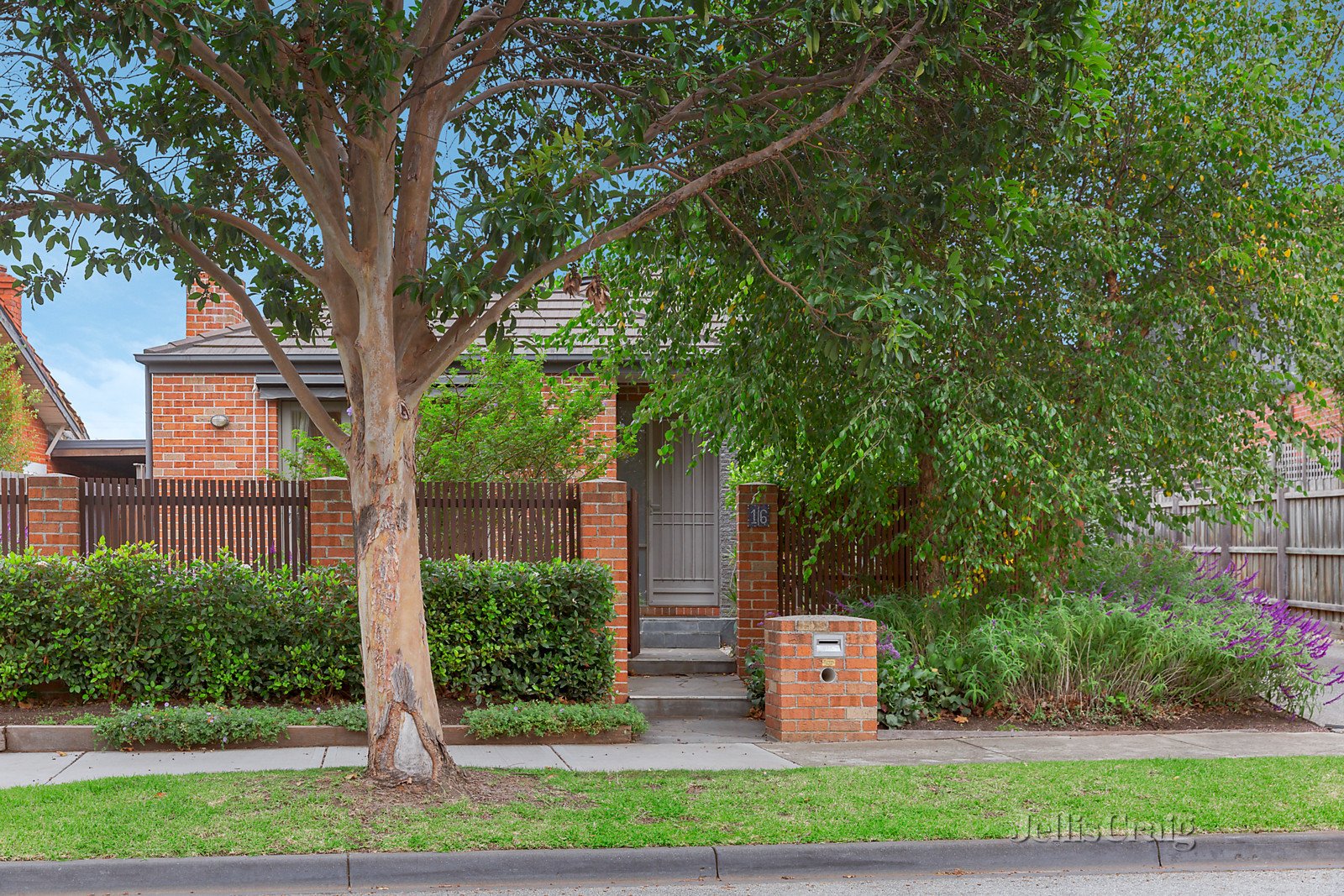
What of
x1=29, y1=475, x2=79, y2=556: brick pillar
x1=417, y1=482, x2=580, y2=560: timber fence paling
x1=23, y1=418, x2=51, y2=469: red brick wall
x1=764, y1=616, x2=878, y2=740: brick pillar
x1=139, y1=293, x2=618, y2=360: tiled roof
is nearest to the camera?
x1=764, y1=616, x2=878, y2=740: brick pillar

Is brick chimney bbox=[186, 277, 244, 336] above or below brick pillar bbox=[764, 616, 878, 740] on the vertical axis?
above

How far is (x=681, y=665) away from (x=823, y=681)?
2.92m

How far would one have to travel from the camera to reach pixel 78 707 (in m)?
9.45

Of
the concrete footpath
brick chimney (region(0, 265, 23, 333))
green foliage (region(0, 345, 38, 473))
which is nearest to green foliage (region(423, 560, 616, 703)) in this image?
the concrete footpath

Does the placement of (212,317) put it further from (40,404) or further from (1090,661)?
(40,404)

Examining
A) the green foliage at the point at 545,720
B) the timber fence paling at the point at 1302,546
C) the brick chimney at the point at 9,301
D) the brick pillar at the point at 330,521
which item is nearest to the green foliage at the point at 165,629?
the brick pillar at the point at 330,521

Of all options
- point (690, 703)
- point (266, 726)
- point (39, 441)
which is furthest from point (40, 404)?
point (690, 703)

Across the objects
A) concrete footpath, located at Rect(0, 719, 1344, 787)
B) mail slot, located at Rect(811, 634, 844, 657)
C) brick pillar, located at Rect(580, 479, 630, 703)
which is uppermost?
brick pillar, located at Rect(580, 479, 630, 703)

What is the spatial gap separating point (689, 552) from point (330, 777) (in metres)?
8.00

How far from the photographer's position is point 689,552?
1501cm

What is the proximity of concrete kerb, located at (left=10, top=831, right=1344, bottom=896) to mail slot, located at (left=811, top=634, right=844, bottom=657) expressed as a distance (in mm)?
3572

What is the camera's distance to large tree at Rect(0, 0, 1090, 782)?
7.07 meters

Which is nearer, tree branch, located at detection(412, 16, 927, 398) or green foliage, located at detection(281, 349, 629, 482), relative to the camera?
tree branch, located at detection(412, 16, 927, 398)

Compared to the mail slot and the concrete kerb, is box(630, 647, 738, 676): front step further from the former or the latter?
the concrete kerb
